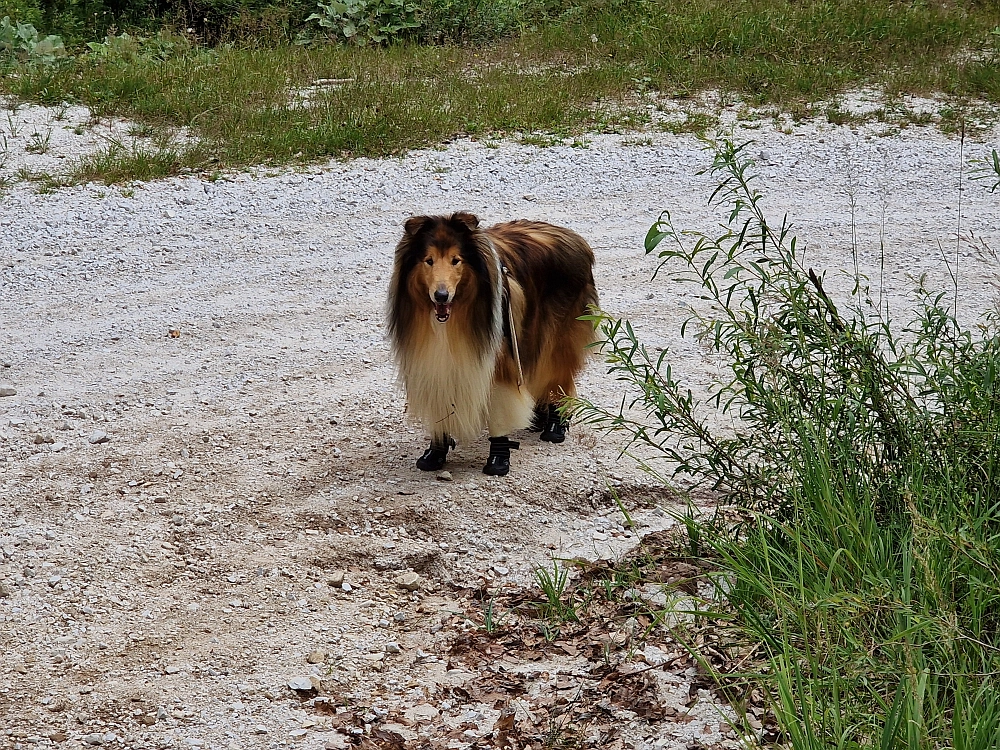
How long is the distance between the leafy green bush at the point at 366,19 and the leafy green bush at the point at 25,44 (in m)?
2.96

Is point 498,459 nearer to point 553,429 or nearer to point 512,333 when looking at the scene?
point 553,429

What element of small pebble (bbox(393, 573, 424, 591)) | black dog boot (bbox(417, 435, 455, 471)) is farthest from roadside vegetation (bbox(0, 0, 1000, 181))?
small pebble (bbox(393, 573, 424, 591))

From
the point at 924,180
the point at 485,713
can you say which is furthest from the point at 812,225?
the point at 485,713

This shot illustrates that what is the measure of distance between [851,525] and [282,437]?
325 centimetres

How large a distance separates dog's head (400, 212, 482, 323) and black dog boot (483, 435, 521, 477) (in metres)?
0.83

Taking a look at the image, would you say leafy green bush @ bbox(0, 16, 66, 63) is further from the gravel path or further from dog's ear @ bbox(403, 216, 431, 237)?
dog's ear @ bbox(403, 216, 431, 237)

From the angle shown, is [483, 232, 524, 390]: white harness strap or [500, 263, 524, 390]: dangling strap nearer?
[483, 232, 524, 390]: white harness strap

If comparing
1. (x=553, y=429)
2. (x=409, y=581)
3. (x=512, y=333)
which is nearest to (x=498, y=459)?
(x=553, y=429)

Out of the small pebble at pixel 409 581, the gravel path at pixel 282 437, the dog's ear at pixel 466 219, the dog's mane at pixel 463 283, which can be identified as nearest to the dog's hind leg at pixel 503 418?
the gravel path at pixel 282 437

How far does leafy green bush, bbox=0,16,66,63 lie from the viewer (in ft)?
37.2

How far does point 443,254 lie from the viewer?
16.0 ft

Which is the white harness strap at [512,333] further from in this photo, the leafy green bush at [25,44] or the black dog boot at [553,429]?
the leafy green bush at [25,44]

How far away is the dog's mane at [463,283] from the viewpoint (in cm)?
491

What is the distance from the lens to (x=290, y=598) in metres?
4.40
